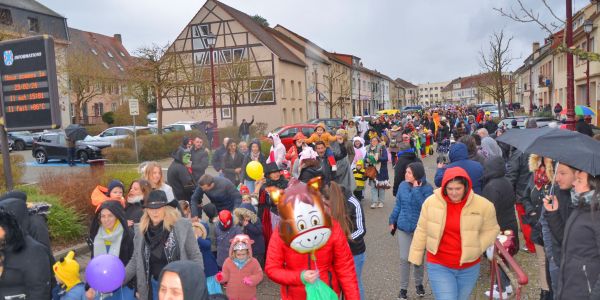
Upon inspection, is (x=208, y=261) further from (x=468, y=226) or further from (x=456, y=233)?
(x=468, y=226)

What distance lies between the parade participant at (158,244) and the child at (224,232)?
1229mm

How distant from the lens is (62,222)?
8219 millimetres

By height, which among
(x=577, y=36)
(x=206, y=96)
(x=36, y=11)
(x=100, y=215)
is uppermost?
(x=36, y=11)

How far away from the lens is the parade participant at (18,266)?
3.80m

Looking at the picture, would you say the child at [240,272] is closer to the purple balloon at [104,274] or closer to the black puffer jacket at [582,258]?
the purple balloon at [104,274]

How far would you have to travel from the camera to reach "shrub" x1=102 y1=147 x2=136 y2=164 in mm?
20703

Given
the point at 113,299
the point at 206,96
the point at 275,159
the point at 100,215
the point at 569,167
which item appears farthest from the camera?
the point at 206,96

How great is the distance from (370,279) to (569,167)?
10.9 ft

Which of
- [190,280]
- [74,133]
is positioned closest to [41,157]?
[74,133]

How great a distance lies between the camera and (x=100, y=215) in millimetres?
4871

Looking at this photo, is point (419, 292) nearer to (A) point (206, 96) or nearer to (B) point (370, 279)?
(B) point (370, 279)

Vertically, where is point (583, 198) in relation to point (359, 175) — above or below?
above

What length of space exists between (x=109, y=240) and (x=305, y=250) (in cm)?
240

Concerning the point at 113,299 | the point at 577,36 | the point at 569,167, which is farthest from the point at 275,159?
the point at 577,36
